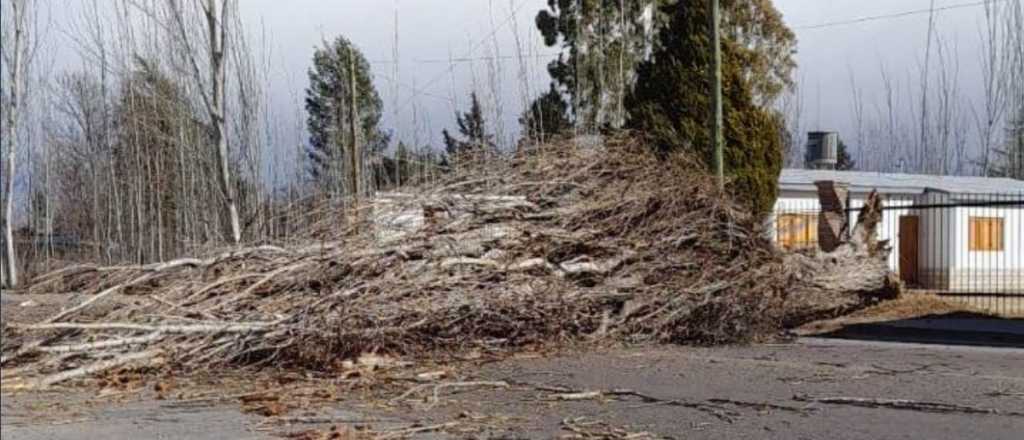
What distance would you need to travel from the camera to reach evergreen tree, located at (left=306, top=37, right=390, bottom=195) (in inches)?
1205

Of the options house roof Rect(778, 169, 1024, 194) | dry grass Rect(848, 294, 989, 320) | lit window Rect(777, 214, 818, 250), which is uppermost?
house roof Rect(778, 169, 1024, 194)

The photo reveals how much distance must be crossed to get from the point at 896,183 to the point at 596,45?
9191 mm

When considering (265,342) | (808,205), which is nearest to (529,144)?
(265,342)

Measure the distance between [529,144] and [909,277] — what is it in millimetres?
18208

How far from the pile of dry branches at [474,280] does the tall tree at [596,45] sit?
1647cm

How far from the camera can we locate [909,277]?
30750 mm

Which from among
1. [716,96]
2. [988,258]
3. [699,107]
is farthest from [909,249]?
[716,96]

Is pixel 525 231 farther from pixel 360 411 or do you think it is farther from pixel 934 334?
pixel 934 334

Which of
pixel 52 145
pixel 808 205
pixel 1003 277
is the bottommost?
pixel 1003 277

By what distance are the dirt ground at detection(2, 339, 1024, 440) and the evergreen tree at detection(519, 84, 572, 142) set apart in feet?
46.8

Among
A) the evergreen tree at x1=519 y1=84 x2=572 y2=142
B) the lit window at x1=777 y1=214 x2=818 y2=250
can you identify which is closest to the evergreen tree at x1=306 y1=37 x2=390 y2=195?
the evergreen tree at x1=519 y1=84 x2=572 y2=142

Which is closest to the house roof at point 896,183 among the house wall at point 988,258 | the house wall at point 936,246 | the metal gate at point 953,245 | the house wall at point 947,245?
the house wall at point 947,245

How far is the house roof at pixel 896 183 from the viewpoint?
100 feet

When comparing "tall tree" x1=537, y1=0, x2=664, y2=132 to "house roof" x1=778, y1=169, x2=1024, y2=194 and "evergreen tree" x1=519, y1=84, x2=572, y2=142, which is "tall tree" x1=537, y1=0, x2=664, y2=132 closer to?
"evergreen tree" x1=519, y1=84, x2=572, y2=142
